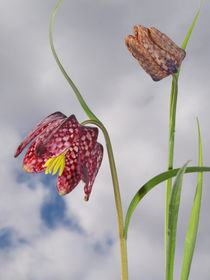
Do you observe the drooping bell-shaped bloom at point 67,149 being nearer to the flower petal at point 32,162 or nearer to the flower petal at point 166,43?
the flower petal at point 32,162

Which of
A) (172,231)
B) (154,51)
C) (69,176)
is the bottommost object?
(172,231)

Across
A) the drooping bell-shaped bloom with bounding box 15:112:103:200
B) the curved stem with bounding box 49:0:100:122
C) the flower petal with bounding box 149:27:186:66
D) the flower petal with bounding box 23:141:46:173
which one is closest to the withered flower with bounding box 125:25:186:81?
the flower petal with bounding box 149:27:186:66

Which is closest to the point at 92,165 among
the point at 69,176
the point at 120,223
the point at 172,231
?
the point at 69,176

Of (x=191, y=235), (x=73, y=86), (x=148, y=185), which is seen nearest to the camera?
(x=148, y=185)

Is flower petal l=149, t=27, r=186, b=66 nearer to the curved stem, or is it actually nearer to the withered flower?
the withered flower

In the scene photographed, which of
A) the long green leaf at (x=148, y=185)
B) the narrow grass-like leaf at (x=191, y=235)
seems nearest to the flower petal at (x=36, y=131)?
the long green leaf at (x=148, y=185)

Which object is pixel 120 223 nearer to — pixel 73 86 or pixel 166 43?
pixel 73 86
